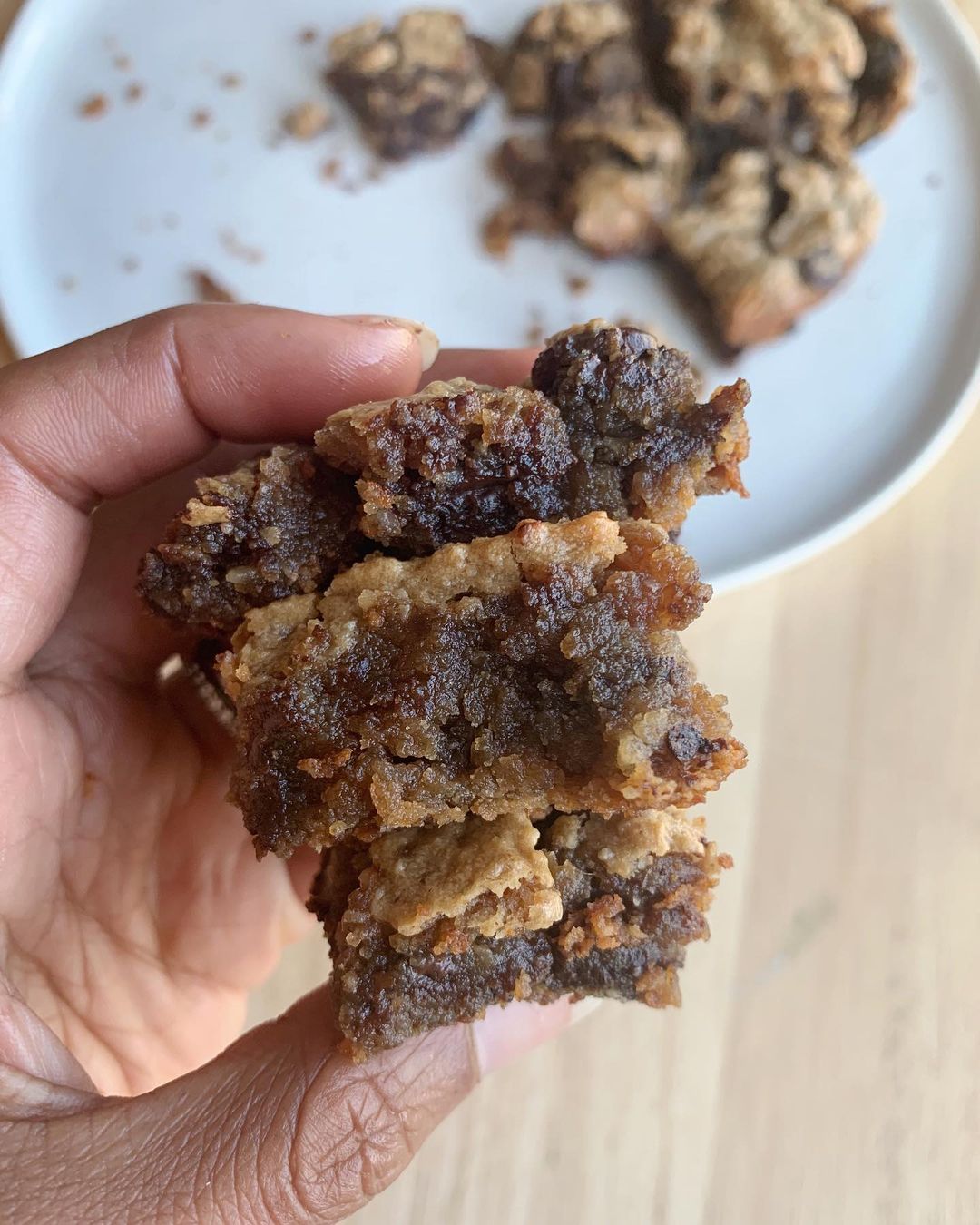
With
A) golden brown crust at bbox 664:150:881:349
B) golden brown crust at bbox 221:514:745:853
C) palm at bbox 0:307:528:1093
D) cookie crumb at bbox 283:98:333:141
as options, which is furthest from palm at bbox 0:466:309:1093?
golden brown crust at bbox 664:150:881:349

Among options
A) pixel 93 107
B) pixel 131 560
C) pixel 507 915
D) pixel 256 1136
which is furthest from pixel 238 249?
pixel 256 1136

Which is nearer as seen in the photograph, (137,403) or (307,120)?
(137,403)

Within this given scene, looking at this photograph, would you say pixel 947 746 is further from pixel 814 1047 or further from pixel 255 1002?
pixel 255 1002

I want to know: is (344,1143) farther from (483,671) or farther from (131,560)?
(131,560)

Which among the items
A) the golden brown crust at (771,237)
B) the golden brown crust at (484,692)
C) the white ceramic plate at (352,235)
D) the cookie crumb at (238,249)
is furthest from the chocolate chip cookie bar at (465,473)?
the cookie crumb at (238,249)

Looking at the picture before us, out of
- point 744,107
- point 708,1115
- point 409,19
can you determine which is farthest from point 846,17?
point 708,1115
